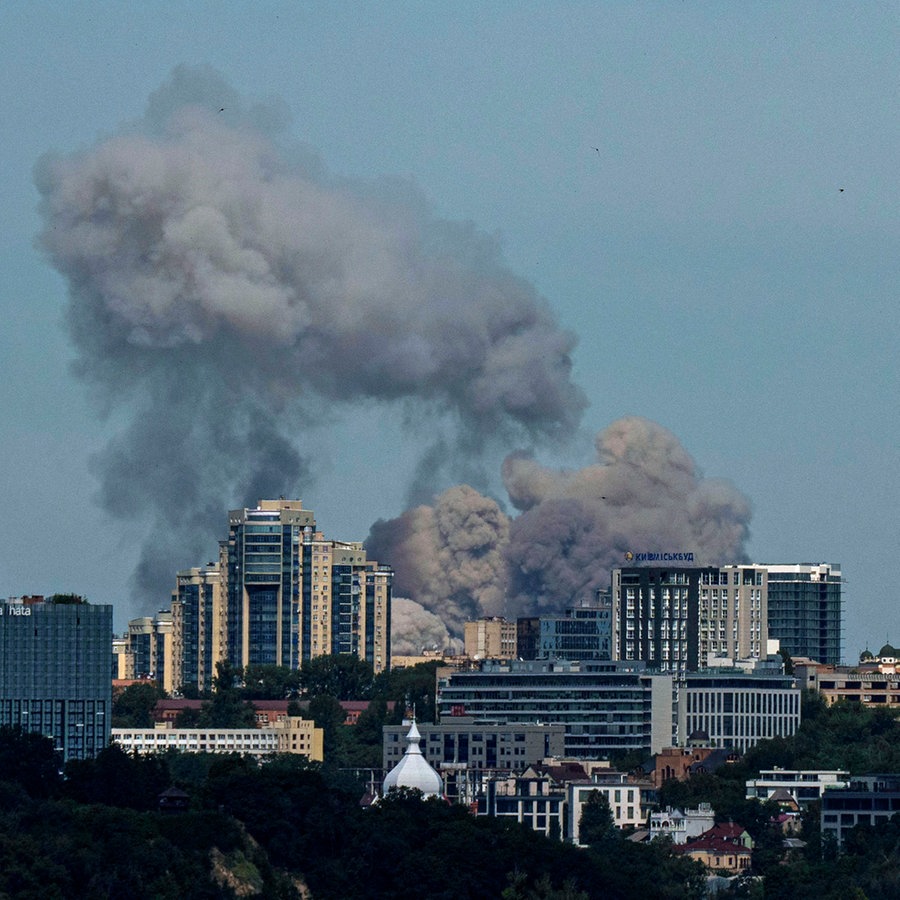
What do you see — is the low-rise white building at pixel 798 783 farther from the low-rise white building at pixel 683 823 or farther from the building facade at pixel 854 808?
the building facade at pixel 854 808

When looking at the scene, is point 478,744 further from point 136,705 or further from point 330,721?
point 136,705

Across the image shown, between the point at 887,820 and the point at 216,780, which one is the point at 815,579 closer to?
the point at 887,820

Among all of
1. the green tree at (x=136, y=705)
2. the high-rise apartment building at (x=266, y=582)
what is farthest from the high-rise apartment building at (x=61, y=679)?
the high-rise apartment building at (x=266, y=582)

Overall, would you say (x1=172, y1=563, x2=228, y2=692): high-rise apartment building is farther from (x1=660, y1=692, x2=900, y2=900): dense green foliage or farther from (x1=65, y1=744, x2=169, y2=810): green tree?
(x1=65, y1=744, x2=169, y2=810): green tree

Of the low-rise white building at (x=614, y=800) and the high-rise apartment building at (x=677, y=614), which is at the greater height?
the high-rise apartment building at (x=677, y=614)

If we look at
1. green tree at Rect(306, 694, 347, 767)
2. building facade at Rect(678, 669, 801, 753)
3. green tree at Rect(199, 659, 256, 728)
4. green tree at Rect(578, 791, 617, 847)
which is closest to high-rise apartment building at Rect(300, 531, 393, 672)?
green tree at Rect(199, 659, 256, 728)

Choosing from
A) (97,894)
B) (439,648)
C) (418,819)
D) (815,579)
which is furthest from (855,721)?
(97,894)
